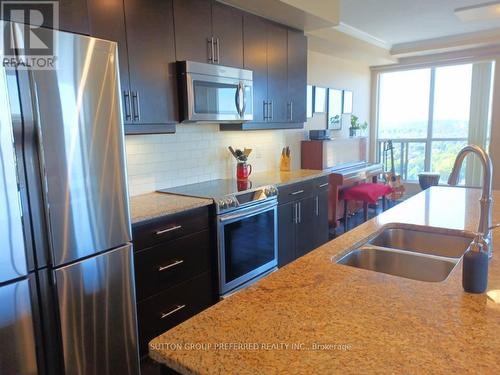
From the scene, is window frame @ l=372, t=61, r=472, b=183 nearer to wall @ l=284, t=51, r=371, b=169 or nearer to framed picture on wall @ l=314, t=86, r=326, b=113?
wall @ l=284, t=51, r=371, b=169

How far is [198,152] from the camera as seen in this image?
3191mm

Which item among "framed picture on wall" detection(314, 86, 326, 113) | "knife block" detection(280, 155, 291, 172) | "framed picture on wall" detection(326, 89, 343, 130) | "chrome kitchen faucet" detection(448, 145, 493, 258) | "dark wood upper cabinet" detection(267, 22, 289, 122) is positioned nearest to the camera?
"chrome kitchen faucet" detection(448, 145, 493, 258)

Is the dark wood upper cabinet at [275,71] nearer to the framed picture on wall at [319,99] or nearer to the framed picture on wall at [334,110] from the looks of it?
the framed picture on wall at [319,99]

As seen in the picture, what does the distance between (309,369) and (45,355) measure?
1.35 meters

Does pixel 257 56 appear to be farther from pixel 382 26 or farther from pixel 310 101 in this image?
pixel 382 26

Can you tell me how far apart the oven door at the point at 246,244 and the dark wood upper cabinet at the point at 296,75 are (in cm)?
119

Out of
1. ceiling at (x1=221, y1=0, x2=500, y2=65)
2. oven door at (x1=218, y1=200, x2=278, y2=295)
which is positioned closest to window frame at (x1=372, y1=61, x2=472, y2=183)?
ceiling at (x1=221, y1=0, x2=500, y2=65)

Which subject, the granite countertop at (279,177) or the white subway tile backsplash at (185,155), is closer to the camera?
the white subway tile backsplash at (185,155)

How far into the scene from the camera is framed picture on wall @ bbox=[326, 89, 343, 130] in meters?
5.18

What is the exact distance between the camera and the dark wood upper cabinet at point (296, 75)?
3.59 metres

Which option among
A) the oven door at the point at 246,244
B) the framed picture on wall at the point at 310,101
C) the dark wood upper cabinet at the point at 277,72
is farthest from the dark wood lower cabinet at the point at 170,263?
the framed picture on wall at the point at 310,101

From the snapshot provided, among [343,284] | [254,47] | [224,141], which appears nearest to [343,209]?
[224,141]

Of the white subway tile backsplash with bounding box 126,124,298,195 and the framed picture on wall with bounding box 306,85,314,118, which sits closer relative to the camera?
the white subway tile backsplash with bounding box 126,124,298,195

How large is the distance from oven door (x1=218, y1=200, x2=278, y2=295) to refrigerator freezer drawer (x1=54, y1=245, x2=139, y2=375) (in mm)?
809
